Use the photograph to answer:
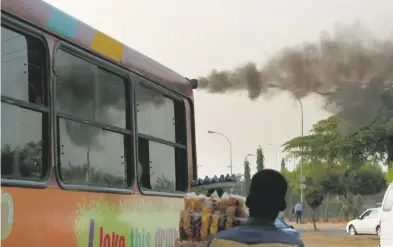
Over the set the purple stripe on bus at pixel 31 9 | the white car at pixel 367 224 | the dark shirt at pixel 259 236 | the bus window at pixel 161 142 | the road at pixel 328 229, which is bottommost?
the road at pixel 328 229

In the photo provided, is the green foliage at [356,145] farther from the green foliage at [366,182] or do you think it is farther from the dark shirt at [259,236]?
the dark shirt at [259,236]

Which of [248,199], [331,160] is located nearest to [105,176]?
[248,199]

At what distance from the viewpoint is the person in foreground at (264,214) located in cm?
326

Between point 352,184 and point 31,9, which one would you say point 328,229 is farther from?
point 31,9

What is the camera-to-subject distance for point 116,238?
5.49 meters

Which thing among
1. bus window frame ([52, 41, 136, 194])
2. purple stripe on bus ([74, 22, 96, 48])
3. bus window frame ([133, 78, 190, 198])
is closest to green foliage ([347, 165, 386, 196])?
bus window frame ([133, 78, 190, 198])

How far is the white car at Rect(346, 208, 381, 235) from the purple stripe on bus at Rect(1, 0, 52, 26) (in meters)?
29.4

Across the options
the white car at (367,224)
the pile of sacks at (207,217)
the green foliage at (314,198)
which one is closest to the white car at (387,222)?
the pile of sacks at (207,217)

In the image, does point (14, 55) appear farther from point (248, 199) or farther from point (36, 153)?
point (248, 199)

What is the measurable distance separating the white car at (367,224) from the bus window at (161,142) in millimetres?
26381

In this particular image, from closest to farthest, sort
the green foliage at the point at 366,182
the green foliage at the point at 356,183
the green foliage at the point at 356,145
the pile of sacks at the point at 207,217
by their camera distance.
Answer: the pile of sacks at the point at 207,217, the green foliage at the point at 356,145, the green foliage at the point at 356,183, the green foliage at the point at 366,182

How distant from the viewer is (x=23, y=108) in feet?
14.7

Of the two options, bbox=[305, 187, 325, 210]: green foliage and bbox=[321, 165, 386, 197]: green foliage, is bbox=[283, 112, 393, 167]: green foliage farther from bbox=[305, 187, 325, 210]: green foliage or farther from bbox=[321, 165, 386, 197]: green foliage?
bbox=[321, 165, 386, 197]: green foliage

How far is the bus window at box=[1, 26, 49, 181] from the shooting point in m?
4.34
